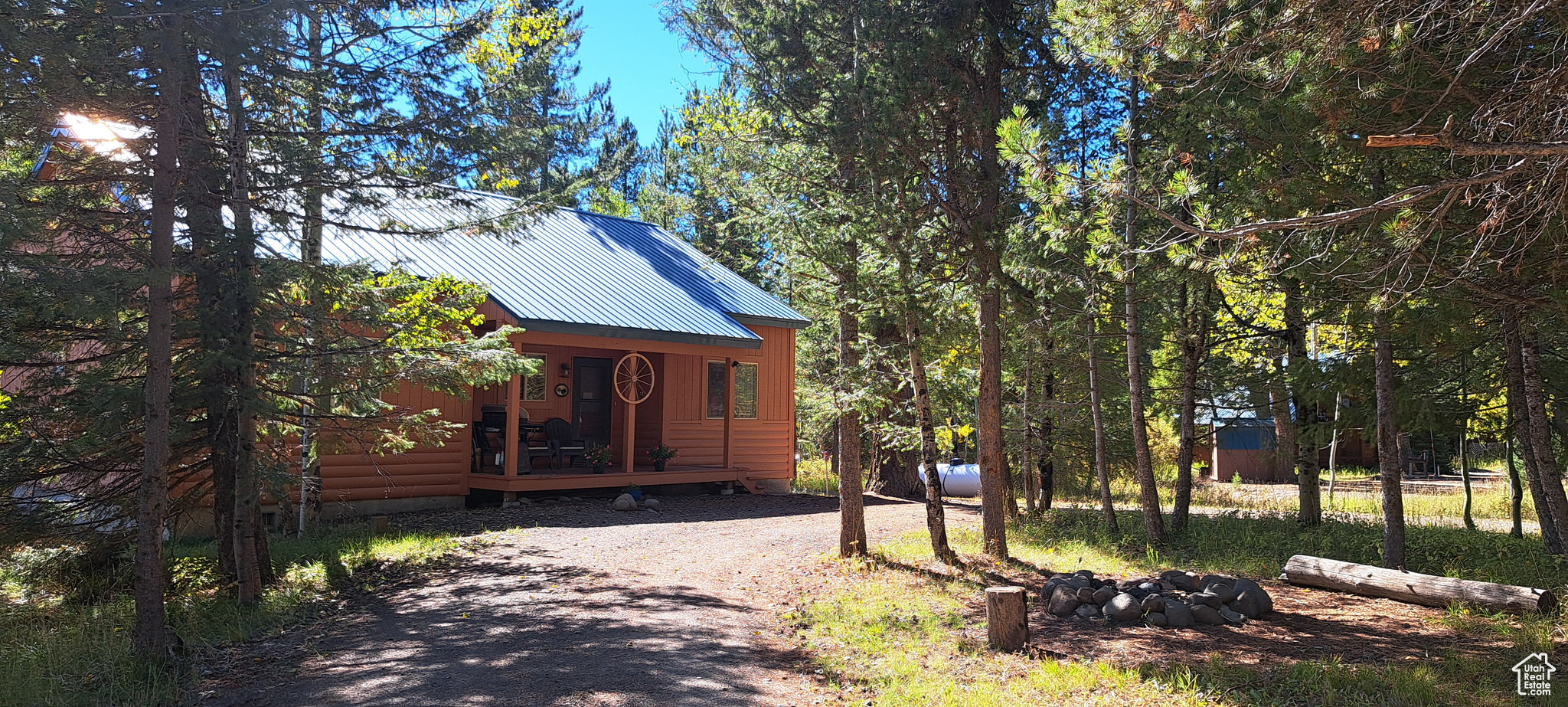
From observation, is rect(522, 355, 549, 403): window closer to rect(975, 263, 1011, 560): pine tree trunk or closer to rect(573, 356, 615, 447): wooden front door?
rect(573, 356, 615, 447): wooden front door

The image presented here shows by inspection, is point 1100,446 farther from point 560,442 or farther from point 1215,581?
point 560,442

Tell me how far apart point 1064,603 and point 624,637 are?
12.1ft

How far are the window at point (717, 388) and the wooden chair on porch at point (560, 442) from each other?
2602mm

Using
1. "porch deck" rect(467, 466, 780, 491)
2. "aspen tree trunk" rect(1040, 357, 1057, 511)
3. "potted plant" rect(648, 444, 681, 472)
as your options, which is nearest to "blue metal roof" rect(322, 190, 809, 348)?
"potted plant" rect(648, 444, 681, 472)

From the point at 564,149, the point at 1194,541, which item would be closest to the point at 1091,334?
the point at 1194,541

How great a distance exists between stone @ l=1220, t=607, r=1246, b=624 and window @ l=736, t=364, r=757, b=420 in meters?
11.2

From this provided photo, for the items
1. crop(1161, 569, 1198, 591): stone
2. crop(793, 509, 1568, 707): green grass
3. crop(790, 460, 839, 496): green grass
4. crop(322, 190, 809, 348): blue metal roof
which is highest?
crop(322, 190, 809, 348): blue metal roof

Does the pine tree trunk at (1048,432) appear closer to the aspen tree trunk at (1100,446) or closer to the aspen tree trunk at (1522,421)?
the aspen tree trunk at (1100,446)

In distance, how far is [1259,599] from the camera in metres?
7.27

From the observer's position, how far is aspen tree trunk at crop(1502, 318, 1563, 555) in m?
7.70

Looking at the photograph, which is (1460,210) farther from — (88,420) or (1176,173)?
(88,420)

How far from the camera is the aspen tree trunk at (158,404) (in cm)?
588

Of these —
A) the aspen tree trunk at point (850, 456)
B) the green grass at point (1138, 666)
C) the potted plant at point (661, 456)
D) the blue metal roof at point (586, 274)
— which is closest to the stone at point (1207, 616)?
the green grass at point (1138, 666)

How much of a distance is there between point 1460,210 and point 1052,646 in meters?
4.13
